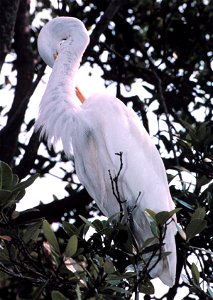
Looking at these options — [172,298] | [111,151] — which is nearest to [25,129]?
[111,151]

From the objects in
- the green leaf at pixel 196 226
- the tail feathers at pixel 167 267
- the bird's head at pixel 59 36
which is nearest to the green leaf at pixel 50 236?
the green leaf at pixel 196 226

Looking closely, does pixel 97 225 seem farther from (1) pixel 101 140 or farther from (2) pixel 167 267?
(1) pixel 101 140

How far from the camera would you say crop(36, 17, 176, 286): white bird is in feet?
10.2

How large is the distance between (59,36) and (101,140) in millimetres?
585

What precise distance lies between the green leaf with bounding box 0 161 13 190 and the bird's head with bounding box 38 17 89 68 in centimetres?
129

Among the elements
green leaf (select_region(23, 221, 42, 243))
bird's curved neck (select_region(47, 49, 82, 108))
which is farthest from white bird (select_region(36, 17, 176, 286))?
green leaf (select_region(23, 221, 42, 243))

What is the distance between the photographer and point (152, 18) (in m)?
3.99

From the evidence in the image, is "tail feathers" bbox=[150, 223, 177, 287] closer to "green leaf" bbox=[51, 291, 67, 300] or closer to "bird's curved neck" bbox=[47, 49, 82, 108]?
"bird's curved neck" bbox=[47, 49, 82, 108]

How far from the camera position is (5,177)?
86.0 inches

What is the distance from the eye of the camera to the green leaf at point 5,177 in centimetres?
217

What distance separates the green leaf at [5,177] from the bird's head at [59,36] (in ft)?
4.22

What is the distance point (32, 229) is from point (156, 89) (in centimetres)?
158

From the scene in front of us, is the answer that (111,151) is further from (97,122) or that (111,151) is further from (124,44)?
(124,44)

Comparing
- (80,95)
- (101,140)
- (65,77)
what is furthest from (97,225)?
(80,95)
